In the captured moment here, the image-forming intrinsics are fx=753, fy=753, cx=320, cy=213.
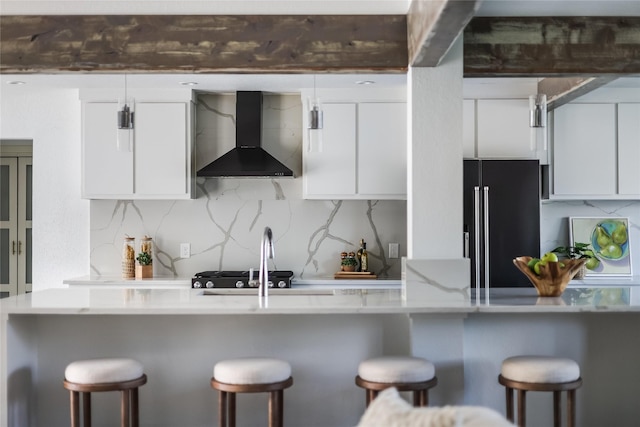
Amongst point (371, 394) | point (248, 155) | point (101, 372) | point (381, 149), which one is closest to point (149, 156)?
point (248, 155)

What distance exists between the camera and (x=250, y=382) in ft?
11.4

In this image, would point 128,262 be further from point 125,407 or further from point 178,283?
point 125,407

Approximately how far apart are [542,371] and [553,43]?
191 centimetres

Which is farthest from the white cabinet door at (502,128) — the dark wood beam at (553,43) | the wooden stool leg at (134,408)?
the wooden stool leg at (134,408)

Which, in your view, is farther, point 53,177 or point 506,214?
point 53,177

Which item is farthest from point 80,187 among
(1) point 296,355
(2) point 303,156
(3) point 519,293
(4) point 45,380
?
(3) point 519,293

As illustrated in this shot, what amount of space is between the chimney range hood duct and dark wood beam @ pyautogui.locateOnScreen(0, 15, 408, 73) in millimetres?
1727

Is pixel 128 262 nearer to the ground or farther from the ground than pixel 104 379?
farther from the ground

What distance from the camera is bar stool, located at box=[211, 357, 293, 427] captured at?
347 centimetres

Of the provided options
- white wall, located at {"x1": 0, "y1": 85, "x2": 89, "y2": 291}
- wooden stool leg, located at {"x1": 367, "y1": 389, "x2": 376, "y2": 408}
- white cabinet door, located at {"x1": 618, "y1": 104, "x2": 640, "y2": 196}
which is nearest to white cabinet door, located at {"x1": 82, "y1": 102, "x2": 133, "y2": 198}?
white wall, located at {"x1": 0, "y1": 85, "x2": 89, "y2": 291}

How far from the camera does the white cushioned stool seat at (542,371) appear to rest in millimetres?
3506

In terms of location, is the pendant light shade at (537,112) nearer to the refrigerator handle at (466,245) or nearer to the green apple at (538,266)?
the green apple at (538,266)

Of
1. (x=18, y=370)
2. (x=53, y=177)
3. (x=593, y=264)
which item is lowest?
(x=18, y=370)

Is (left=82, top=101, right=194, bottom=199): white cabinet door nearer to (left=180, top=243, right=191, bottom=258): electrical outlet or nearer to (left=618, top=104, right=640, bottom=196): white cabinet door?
(left=180, top=243, right=191, bottom=258): electrical outlet
